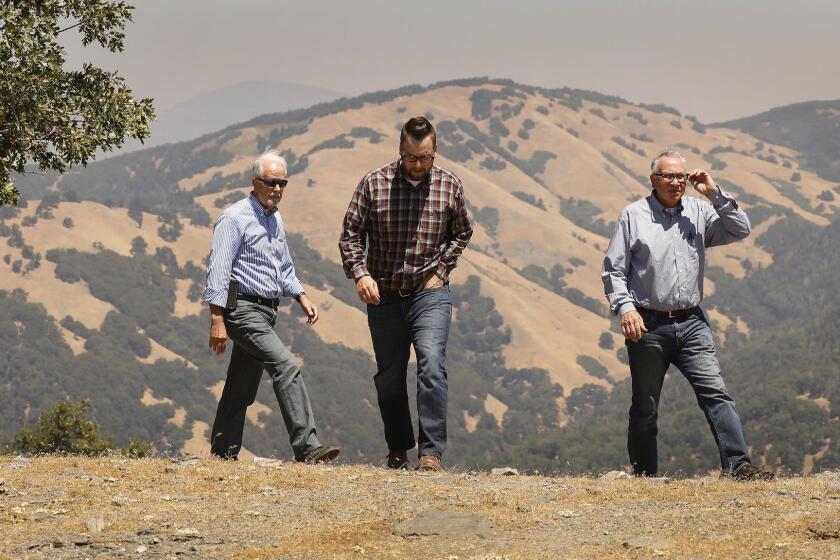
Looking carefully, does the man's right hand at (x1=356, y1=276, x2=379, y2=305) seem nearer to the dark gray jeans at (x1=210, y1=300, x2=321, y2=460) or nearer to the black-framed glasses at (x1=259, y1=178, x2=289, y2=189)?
the dark gray jeans at (x1=210, y1=300, x2=321, y2=460)

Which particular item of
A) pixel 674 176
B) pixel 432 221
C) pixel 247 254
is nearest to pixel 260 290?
pixel 247 254

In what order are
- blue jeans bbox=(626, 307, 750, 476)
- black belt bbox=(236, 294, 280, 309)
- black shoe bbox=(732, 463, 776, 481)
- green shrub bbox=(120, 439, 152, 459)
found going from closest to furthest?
black shoe bbox=(732, 463, 776, 481) < blue jeans bbox=(626, 307, 750, 476) < black belt bbox=(236, 294, 280, 309) < green shrub bbox=(120, 439, 152, 459)

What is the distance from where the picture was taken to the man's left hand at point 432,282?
9930 mm

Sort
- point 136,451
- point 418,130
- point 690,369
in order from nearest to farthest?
1. point 418,130
2. point 690,369
3. point 136,451

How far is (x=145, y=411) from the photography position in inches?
7835

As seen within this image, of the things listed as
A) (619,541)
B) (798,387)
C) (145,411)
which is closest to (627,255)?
(619,541)

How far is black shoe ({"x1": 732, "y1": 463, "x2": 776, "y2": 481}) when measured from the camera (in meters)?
9.21

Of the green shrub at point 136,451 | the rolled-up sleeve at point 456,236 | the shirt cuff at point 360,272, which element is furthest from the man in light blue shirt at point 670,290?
the green shrub at point 136,451

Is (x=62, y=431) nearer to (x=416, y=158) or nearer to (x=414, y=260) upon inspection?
(x=414, y=260)

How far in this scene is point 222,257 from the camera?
33.0 feet

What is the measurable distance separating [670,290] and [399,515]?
10.5ft

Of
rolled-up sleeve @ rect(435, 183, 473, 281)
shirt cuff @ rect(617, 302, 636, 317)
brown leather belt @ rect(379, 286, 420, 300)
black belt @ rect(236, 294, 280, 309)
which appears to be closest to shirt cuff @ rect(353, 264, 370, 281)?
brown leather belt @ rect(379, 286, 420, 300)

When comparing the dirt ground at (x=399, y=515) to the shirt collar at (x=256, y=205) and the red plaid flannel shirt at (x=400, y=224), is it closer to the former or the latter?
the red plaid flannel shirt at (x=400, y=224)

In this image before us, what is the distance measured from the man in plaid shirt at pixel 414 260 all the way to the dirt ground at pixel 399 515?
2.52 ft
